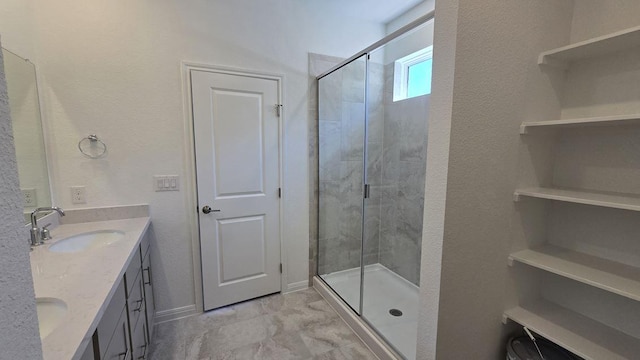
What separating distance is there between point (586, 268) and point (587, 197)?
1.07 feet

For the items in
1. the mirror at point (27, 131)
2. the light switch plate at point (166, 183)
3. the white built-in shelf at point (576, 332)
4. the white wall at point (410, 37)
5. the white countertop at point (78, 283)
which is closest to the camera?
the white countertop at point (78, 283)

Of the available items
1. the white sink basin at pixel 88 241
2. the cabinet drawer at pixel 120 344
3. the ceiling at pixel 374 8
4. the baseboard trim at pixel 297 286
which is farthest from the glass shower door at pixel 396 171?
the white sink basin at pixel 88 241

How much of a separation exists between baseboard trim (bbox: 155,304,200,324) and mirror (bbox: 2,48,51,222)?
114 cm

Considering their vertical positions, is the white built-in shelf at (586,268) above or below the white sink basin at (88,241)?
above

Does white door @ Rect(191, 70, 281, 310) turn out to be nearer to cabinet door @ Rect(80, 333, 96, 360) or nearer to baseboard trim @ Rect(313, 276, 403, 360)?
baseboard trim @ Rect(313, 276, 403, 360)

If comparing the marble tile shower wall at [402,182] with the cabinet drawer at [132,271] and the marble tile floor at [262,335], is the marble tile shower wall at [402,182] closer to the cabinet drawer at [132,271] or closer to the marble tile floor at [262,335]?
the marble tile floor at [262,335]

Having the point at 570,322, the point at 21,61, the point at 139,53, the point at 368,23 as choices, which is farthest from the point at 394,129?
the point at 21,61

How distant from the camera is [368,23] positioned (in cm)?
269

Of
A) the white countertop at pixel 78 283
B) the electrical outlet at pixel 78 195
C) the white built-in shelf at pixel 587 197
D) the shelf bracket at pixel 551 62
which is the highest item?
the shelf bracket at pixel 551 62

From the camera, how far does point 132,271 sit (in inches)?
57.4

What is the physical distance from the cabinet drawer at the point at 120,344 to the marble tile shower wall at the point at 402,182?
2.24 m

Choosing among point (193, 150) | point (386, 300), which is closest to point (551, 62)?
point (386, 300)

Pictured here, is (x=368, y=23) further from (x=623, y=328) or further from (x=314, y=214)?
(x=623, y=328)

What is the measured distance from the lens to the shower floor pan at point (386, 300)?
196 cm
